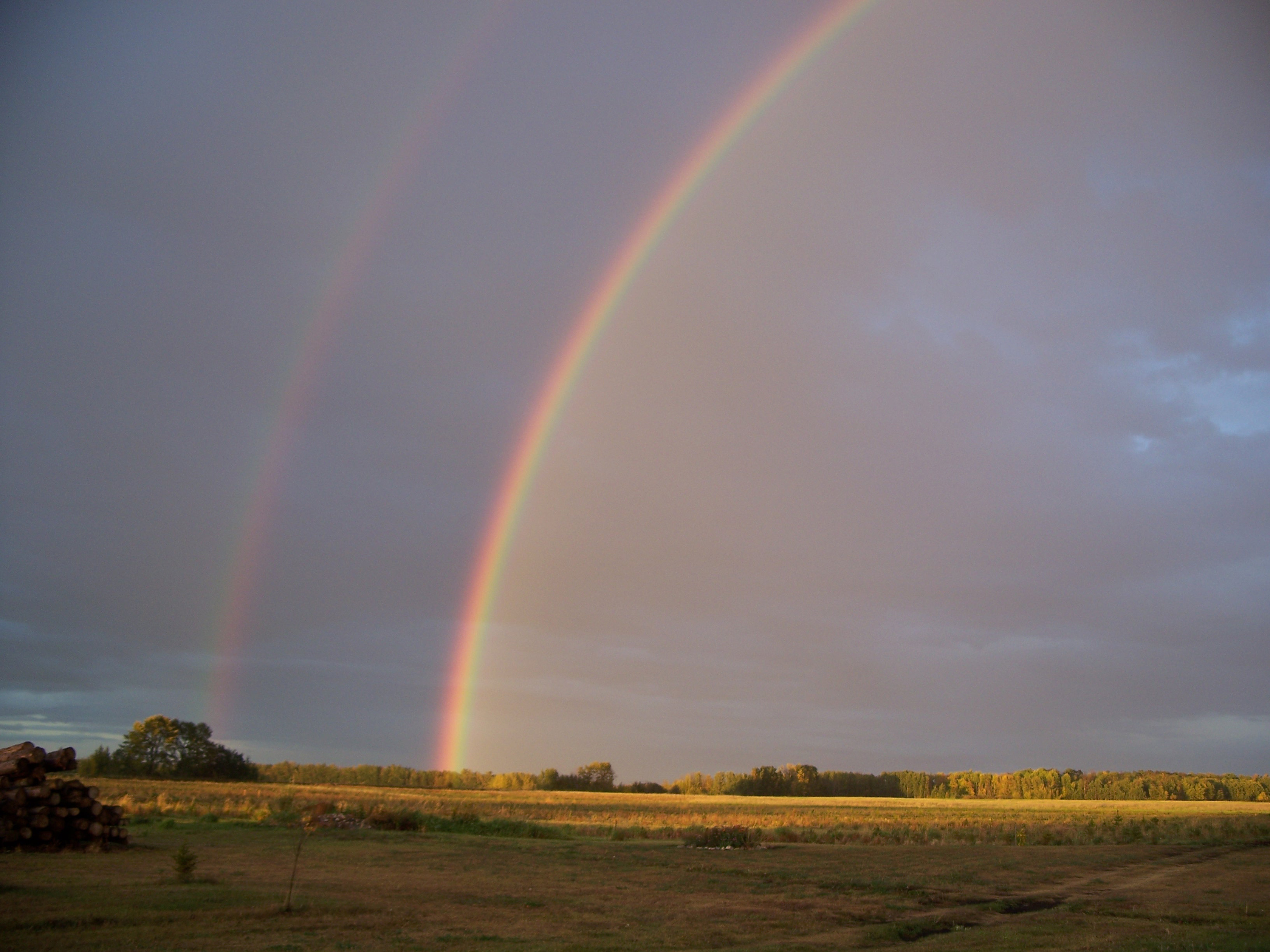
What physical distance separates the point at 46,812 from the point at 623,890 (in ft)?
54.9

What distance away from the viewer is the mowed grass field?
13922mm

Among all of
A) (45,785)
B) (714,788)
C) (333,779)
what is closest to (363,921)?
(45,785)

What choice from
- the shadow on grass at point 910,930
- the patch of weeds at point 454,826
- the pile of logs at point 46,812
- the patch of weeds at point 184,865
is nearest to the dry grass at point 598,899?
the shadow on grass at point 910,930

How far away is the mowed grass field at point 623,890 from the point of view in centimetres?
1392

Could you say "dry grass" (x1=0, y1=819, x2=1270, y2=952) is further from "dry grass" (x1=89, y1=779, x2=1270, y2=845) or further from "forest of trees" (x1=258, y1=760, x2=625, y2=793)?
"forest of trees" (x1=258, y1=760, x2=625, y2=793)

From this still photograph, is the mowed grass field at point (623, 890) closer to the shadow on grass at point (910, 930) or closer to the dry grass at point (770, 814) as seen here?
the shadow on grass at point (910, 930)

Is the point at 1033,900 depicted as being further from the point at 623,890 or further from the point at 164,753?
the point at 164,753

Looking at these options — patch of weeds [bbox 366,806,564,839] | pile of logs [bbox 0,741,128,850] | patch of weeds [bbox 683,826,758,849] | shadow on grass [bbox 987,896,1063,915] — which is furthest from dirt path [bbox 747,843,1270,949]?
patch of weeds [bbox 366,806,564,839]

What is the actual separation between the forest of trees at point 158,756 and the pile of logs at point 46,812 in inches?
3258

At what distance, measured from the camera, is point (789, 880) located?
23.8m

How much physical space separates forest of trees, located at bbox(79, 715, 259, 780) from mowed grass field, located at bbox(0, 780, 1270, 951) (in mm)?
60396

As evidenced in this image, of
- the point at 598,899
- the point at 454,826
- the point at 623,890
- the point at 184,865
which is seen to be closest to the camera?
the point at 184,865

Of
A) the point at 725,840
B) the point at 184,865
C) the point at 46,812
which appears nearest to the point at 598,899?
the point at 184,865

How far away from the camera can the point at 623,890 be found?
21.2 meters
